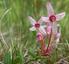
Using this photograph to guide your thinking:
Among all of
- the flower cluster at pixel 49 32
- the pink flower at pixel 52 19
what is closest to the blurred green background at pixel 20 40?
the flower cluster at pixel 49 32

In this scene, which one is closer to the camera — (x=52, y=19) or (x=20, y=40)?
(x=52, y=19)

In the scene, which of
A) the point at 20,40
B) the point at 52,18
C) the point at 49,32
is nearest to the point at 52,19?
the point at 52,18

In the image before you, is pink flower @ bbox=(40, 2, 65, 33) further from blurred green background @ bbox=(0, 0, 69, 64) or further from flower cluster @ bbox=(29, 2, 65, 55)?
blurred green background @ bbox=(0, 0, 69, 64)

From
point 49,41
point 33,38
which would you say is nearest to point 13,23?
point 33,38

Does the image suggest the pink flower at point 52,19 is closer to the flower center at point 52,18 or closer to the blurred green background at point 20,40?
the flower center at point 52,18

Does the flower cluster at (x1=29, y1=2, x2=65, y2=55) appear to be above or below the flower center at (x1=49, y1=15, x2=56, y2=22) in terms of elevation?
below

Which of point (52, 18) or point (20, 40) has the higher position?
point (52, 18)

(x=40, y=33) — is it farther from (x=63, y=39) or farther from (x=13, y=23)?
(x=13, y=23)

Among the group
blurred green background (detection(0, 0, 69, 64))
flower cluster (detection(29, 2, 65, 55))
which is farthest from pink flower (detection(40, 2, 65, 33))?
blurred green background (detection(0, 0, 69, 64))

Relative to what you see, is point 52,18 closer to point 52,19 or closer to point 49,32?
point 52,19
